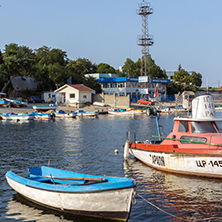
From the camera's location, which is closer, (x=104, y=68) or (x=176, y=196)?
(x=176, y=196)

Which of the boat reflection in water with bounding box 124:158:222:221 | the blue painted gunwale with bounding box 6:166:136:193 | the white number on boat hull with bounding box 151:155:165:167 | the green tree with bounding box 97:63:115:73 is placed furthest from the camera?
the green tree with bounding box 97:63:115:73

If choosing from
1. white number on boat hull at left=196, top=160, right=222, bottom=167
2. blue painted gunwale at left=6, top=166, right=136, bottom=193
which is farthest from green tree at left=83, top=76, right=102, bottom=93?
blue painted gunwale at left=6, top=166, right=136, bottom=193

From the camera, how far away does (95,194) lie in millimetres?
12398

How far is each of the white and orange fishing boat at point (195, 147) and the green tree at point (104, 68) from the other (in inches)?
4219

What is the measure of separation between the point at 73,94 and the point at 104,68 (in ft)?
144

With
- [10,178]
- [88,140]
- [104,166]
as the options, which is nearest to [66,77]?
[88,140]

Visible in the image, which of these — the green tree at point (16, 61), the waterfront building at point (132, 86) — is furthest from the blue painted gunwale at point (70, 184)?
the waterfront building at point (132, 86)

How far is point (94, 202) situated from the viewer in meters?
12.6

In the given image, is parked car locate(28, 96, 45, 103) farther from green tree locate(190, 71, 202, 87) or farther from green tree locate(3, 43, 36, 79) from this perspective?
green tree locate(190, 71, 202, 87)

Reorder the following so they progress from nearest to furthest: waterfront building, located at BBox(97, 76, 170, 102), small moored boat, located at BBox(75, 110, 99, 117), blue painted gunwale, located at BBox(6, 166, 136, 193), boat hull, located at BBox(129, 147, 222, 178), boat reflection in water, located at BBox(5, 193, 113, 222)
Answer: blue painted gunwale, located at BBox(6, 166, 136, 193), boat reflection in water, located at BBox(5, 193, 113, 222), boat hull, located at BBox(129, 147, 222, 178), small moored boat, located at BBox(75, 110, 99, 117), waterfront building, located at BBox(97, 76, 170, 102)

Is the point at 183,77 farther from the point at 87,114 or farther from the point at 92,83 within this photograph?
the point at 87,114

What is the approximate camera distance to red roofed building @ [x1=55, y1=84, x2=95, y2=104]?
8814cm

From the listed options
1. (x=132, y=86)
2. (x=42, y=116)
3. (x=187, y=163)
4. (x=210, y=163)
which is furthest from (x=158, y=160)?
(x=132, y=86)

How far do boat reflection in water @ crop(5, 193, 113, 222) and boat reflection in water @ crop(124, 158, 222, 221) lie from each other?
2.53 metres
